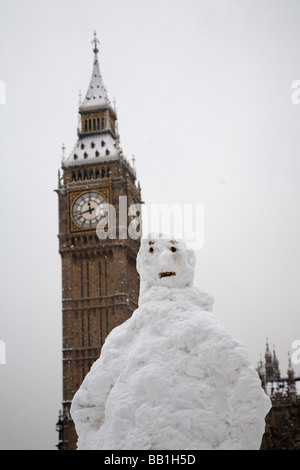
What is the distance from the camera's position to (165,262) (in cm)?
793

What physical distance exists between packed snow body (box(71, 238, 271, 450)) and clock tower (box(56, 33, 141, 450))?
3368 cm

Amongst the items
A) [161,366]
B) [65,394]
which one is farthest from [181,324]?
[65,394]

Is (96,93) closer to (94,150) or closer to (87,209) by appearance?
(94,150)

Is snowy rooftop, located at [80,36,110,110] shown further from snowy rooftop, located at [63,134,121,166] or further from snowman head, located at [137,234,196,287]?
snowman head, located at [137,234,196,287]

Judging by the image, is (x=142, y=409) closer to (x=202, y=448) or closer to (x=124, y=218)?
(x=202, y=448)

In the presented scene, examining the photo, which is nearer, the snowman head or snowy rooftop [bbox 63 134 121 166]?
the snowman head

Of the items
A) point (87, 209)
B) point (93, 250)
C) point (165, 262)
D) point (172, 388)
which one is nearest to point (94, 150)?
point (87, 209)

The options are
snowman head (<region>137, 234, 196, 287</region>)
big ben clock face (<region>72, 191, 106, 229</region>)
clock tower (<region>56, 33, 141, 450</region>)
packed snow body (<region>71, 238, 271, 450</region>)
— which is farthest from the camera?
big ben clock face (<region>72, 191, 106, 229</region>)

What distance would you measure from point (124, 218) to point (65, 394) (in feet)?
31.5

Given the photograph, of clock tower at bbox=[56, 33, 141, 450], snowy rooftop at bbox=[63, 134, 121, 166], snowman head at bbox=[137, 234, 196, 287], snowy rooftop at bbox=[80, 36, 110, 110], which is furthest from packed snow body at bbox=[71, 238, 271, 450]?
snowy rooftop at bbox=[80, 36, 110, 110]

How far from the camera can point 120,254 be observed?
139 ft

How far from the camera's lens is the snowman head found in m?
7.93

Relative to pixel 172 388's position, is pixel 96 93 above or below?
above

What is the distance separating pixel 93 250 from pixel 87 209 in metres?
2.23
